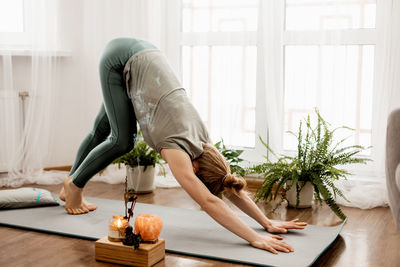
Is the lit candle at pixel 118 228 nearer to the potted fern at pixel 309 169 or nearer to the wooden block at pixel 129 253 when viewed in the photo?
the wooden block at pixel 129 253

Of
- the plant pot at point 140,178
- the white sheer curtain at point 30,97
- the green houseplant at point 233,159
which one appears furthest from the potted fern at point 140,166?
the white sheer curtain at point 30,97

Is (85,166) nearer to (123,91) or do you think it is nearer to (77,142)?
(123,91)

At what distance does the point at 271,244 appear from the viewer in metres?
2.37

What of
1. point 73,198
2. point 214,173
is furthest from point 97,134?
point 214,173

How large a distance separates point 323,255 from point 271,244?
271 mm

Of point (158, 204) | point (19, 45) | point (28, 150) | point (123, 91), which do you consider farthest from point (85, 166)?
point (19, 45)

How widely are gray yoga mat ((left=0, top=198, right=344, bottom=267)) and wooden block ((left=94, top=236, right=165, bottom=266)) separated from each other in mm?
156

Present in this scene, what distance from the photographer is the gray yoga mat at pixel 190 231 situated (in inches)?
91.8

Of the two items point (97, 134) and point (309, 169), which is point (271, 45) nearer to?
point (309, 169)

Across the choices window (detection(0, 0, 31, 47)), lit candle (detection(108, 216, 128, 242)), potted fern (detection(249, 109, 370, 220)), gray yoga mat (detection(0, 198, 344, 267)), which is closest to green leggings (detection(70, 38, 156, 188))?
gray yoga mat (detection(0, 198, 344, 267))

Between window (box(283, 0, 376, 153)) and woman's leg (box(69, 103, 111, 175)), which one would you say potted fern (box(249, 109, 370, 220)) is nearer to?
window (box(283, 0, 376, 153))

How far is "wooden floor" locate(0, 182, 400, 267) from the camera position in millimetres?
2340

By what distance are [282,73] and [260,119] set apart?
389 millimetres

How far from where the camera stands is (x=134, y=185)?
3668 mm
